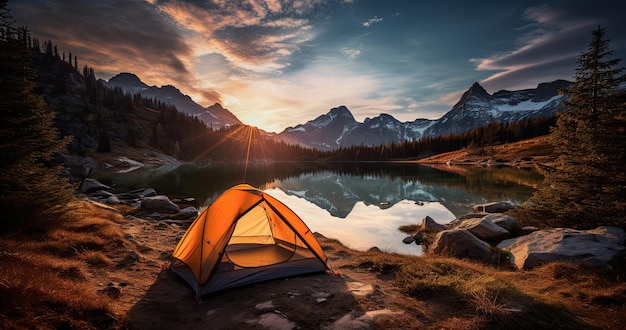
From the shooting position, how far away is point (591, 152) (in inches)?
569

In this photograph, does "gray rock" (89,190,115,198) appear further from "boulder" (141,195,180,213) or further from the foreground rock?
the foreground rock

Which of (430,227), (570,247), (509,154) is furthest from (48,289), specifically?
(509,154)

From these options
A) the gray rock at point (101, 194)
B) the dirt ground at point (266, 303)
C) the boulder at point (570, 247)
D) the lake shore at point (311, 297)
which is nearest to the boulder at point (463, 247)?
the boulder at point (570, 247)

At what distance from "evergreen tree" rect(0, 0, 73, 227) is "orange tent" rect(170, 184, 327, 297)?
20.3ft

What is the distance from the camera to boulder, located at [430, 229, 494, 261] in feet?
40.2

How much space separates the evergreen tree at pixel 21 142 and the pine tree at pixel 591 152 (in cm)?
2520

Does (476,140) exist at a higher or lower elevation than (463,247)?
A: higher

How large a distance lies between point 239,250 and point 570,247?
13101 mm

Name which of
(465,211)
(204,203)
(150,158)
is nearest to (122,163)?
(150,158)

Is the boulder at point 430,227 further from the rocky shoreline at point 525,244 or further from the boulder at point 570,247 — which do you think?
the boulder at point 570,247

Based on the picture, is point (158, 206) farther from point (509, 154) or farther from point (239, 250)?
point (509, 154)

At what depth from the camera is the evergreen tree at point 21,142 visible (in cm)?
995

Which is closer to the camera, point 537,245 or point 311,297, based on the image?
point 311,297

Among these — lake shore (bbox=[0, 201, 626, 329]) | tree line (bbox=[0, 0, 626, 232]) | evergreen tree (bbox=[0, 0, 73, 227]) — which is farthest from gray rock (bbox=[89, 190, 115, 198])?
lake shore (bbox=[0, 201, 626, 329])
